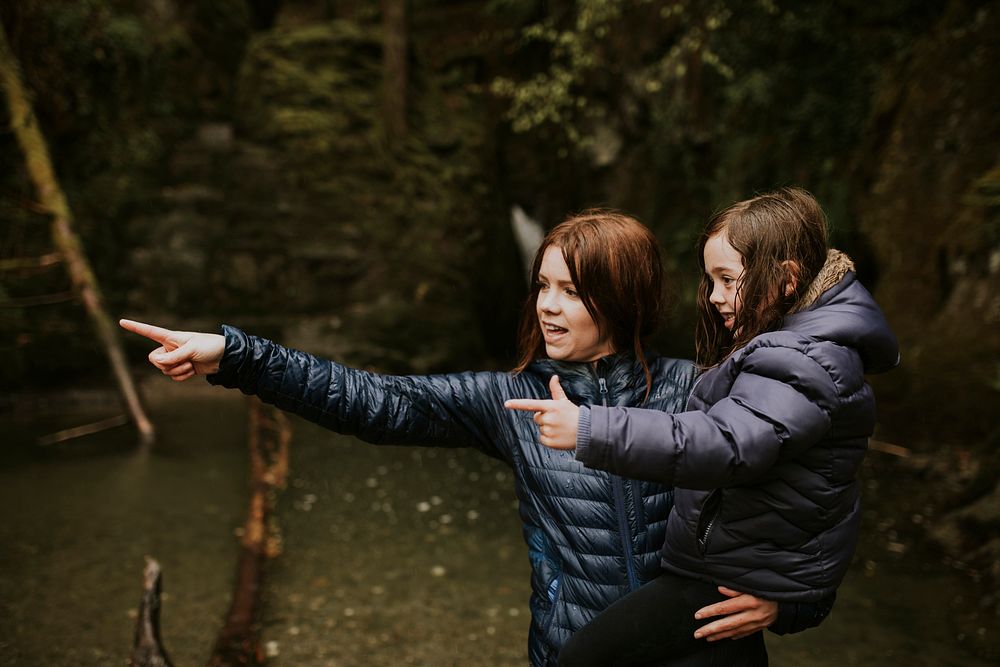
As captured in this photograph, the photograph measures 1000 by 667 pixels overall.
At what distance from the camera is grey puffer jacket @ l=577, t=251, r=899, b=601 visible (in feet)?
4.78

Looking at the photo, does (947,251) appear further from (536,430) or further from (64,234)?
(64,234)

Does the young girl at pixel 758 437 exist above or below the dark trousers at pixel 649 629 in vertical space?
above

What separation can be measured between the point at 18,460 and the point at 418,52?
10.3 meters

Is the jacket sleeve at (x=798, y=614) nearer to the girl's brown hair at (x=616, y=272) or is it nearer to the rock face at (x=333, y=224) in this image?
the girl's brown hair at (x=616, y=272)

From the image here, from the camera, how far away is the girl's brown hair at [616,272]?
6.34 feet

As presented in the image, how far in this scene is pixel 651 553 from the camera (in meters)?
1.86

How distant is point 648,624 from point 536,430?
0.56 meters

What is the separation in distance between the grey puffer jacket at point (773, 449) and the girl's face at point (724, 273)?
16 centimetres

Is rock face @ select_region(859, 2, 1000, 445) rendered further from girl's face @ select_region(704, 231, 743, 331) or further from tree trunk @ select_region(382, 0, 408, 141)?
tree trunk @ select_region(382, 0, 408, 141)

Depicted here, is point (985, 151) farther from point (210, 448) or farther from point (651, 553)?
point (210, 448)

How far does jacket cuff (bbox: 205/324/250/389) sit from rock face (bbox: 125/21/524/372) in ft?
26.9

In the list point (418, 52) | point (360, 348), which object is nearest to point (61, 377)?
point (360, 348)

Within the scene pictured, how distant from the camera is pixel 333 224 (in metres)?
11.7

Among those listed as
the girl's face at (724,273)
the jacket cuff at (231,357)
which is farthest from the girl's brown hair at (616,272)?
the jacket cuff at (231,357)
